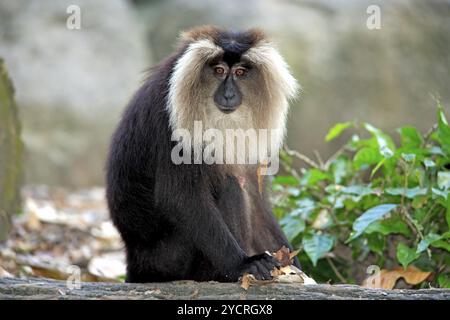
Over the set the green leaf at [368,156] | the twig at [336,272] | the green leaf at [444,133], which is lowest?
the twig at [336,272]

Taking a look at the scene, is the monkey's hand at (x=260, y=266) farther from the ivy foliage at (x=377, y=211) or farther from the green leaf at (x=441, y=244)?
the green leaf at (x=441, y=244)

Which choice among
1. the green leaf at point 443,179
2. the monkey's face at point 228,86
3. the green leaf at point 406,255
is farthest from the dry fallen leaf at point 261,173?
the green leaf at point 443,179

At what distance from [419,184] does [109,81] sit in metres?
9.62

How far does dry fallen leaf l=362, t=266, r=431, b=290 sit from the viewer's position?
627 centimetres

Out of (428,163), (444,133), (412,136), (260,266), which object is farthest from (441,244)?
(260,266)

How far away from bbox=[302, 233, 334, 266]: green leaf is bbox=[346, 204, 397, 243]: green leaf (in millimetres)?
456

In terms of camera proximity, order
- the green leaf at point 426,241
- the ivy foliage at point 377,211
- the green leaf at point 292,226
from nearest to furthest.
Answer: the green leaf at point 426,241
the ivy foliage at point 377,211
the green leaf at point 292,226

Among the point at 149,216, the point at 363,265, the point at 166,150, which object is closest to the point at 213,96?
the point at 166,150

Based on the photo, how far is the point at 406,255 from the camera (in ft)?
19.8

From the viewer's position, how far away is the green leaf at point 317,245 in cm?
656

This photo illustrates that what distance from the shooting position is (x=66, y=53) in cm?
1477

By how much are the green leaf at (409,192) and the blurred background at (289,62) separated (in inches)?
286

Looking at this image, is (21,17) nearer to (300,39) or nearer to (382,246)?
(300,39)

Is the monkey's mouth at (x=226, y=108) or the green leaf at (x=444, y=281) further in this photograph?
the green leaf at (x=444, y=281)
